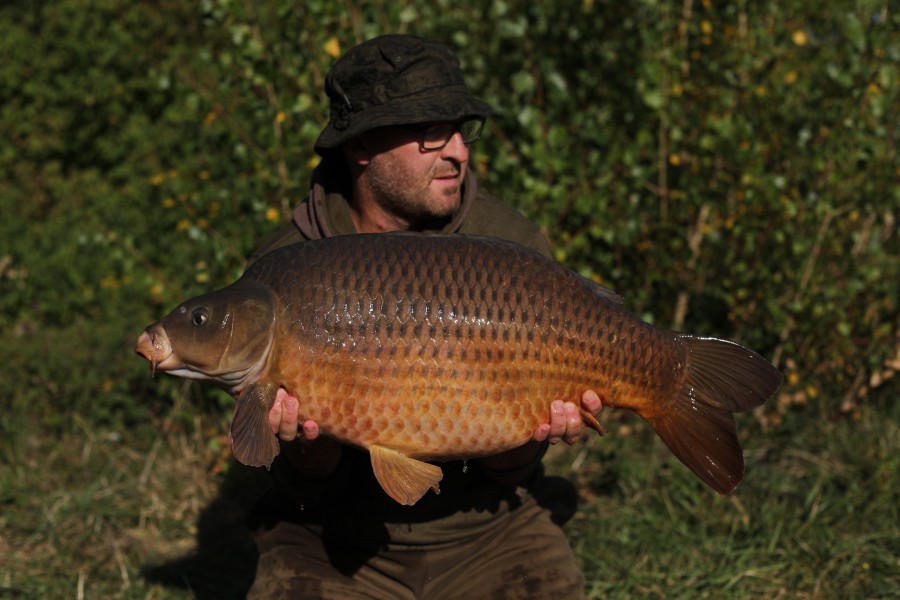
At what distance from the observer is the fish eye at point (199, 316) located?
2045 millimetres

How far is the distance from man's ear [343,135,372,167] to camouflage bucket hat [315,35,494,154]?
50 millimetres

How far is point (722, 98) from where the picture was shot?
364cm

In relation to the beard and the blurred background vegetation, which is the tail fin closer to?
the beard

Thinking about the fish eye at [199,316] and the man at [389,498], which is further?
→ the man at [389,498]

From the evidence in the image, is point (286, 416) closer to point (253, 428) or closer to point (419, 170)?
point (253, 428)

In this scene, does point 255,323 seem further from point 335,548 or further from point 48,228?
point 48,228

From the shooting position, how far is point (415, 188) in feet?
8.22

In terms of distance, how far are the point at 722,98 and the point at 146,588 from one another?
7.84 feet

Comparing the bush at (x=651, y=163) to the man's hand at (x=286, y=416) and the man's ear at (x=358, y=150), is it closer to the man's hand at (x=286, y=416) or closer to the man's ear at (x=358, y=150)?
the man's ear at (x=358, y=150)


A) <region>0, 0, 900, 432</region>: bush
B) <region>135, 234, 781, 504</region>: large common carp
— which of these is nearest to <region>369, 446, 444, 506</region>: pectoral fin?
<region>135, 234, 781, 504</region>: large common carp

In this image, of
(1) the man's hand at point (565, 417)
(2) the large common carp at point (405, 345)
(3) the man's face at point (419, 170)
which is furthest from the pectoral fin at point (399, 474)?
(3) the man's face at point (419, 170)

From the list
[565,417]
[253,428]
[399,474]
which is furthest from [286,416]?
[565,417]

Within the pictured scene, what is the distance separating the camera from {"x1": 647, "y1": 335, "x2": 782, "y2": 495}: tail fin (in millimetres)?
2201

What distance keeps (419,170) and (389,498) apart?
763 mm
